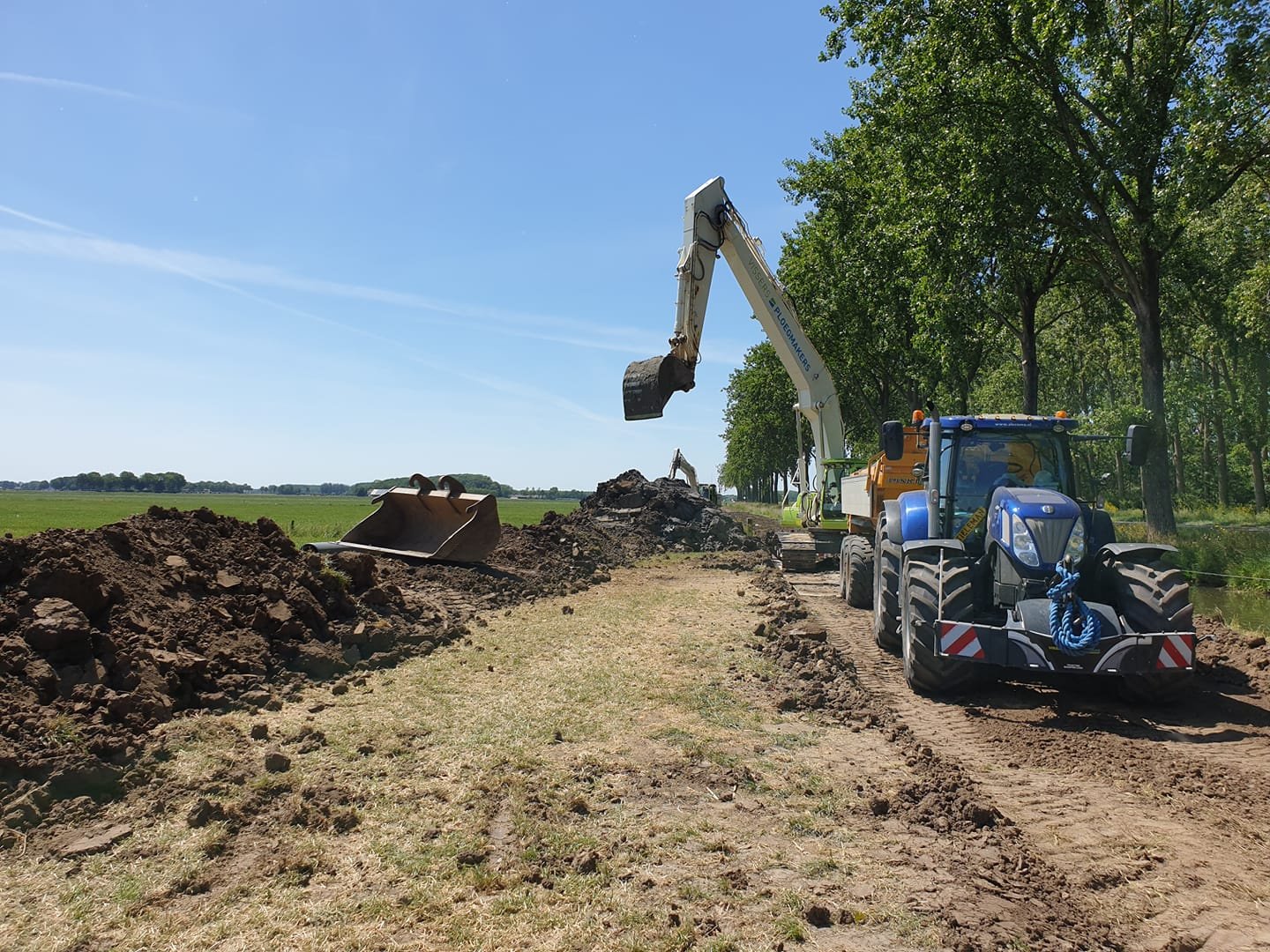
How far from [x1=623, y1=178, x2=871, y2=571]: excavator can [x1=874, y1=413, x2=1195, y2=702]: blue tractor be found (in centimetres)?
553

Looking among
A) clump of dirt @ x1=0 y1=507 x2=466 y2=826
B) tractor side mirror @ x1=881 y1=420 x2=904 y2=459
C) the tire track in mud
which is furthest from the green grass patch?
clump of dirt @ x1=0 y1=507 x2=466 y2=826

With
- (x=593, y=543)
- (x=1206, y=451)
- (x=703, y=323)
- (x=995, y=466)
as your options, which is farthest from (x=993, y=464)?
(x=1206, y=451)

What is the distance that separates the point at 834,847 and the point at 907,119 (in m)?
17.6

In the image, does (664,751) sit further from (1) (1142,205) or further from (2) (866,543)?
(1) (1142,205)

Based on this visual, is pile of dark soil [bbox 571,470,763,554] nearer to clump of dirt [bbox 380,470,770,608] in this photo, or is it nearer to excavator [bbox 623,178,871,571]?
clump of dirt [bbox 380,470,770,608]

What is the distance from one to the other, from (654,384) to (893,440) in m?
6.68

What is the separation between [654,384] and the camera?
15539mm

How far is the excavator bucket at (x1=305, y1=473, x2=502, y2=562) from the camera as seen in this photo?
48.5 ft

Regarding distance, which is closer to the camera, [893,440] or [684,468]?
[893,440]

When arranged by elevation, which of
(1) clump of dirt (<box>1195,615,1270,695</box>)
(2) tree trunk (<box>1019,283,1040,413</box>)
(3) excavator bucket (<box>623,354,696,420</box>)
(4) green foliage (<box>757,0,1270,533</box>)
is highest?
(4) green foliage (<box>757,0,1270,533</box>)

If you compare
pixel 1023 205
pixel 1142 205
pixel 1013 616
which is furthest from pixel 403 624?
pixel 1142 205

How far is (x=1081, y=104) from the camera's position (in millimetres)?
18016

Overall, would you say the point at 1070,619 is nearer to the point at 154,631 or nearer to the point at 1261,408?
the point at 154,631

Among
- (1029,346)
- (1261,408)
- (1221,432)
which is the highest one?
(1261,408)
